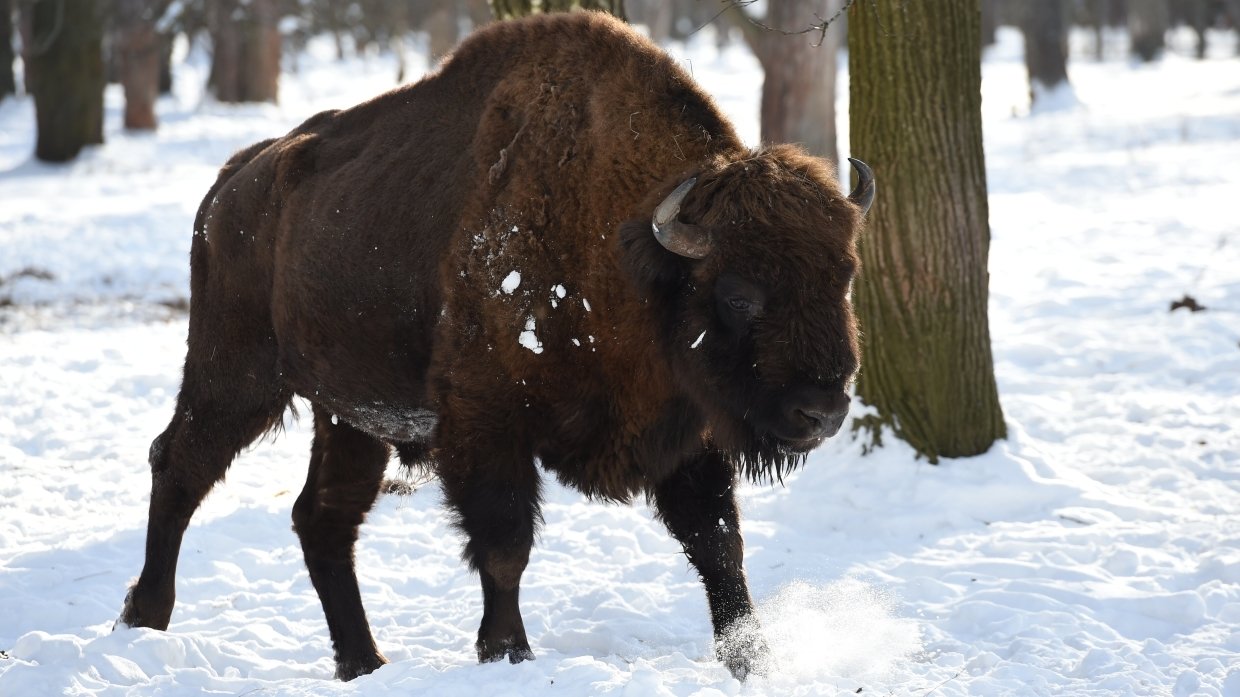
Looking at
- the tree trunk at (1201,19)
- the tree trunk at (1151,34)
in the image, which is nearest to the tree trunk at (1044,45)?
the tree trunk at (1201,19)

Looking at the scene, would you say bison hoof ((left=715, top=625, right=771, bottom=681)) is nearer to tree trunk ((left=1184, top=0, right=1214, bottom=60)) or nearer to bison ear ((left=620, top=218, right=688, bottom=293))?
bison ear ((left=620, top=218, right=688, bottom=293))

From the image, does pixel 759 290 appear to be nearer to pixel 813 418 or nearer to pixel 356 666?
pixel 813 418

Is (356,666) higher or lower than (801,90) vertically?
lower

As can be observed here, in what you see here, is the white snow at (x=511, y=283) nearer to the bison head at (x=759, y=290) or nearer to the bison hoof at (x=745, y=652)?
the bison head at (x=759, y=290)

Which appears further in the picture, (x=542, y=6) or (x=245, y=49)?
(x=245, y=49)

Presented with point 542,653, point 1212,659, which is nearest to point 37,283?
point 542,653

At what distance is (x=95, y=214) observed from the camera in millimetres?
14414

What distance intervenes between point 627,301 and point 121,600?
2777mm

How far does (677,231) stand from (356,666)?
2190 millimetres

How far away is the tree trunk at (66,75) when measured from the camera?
17859 mm

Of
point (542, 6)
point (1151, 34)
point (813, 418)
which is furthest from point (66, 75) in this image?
point (1151, 34)

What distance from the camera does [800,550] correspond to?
568cm

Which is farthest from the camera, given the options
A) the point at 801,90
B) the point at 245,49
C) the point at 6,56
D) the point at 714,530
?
the point at 245,49

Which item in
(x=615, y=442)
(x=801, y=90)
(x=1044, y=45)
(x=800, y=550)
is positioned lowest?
(x=800, y=550)
